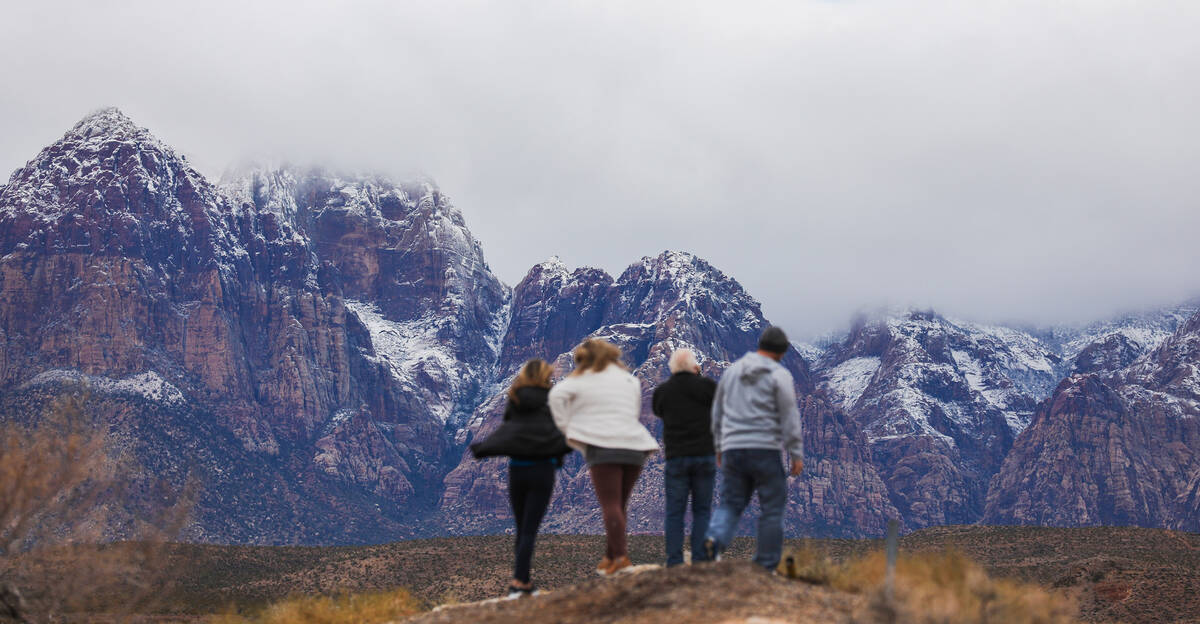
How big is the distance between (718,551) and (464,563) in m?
52.3

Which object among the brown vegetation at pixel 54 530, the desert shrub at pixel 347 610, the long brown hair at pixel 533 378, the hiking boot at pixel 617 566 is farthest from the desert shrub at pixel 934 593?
the brown vegetation at pixel 54 530

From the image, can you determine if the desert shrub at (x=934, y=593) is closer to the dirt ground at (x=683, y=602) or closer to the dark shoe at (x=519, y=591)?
the dirt ground at (x=683, y=602)

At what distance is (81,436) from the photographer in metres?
22.7

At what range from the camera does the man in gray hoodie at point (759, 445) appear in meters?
13.1

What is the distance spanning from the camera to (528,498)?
13.2 metres

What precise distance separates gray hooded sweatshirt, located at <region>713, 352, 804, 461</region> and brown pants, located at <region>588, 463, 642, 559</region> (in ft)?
3.99

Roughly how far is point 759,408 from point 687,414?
116 centimetres

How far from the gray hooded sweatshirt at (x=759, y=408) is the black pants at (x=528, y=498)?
6.89 feet

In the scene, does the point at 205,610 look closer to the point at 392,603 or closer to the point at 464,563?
the point at 464,563

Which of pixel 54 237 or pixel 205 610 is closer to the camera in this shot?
pixel 205 610

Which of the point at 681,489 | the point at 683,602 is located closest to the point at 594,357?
the point at 681,489

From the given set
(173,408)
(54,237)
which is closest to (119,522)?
(173,408)

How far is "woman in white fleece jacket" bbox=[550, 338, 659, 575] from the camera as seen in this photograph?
43.9ft

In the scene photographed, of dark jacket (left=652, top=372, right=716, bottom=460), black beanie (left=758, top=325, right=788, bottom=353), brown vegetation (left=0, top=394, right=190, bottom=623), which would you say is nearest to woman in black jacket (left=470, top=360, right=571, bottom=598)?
dark jacket (left=652, top=372, right=716, bottom=460)
